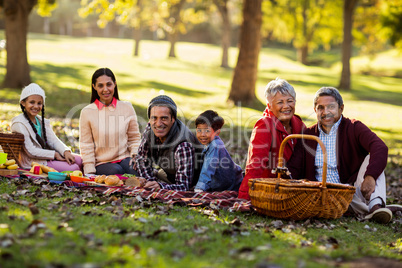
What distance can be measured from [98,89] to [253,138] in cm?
307

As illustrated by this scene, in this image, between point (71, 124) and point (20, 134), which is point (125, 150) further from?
point (71, 124)

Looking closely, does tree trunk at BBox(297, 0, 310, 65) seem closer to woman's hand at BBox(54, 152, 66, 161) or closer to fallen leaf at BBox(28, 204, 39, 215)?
woman's hand at BBox(54, 152, 66, 161)

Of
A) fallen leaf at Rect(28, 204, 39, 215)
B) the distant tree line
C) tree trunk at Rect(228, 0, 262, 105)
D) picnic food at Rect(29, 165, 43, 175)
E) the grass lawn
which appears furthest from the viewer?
the distant tree line

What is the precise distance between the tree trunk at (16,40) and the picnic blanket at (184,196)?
558 inches

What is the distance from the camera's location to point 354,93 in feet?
101

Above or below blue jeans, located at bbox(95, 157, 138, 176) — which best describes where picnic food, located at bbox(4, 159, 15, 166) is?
above

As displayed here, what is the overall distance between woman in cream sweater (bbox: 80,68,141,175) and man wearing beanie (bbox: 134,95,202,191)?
74cm

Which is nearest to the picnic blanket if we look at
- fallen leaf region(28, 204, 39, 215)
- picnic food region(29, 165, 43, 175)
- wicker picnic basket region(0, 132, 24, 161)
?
picnic food region(29, 165, 43, 175)

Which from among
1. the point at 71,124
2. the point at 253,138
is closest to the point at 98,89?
the point at 253,138

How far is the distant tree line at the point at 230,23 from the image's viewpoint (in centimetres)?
1978

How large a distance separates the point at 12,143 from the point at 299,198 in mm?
4972

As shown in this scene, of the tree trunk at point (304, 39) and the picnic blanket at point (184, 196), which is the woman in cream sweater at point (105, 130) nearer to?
the picnic blanket at point (184, 196)

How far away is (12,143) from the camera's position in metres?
8.06

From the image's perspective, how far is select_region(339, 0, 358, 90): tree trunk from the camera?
29.9 meters
